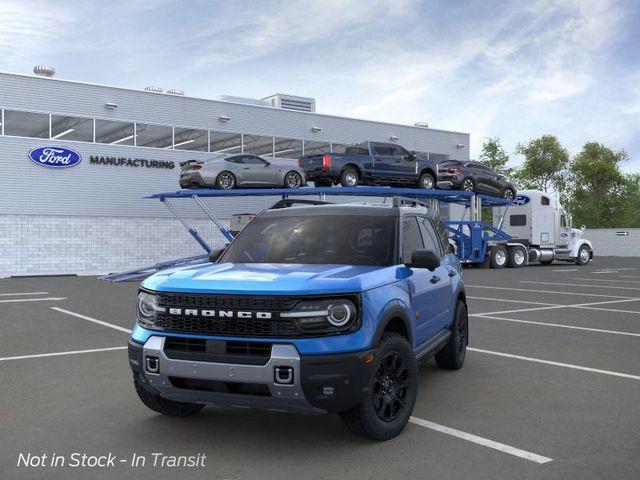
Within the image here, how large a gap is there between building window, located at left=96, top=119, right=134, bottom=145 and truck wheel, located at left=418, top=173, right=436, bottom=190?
1255 cm

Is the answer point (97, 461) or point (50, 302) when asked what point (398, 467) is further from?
point (50, 302)

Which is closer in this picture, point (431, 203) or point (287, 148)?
point (431, 203)

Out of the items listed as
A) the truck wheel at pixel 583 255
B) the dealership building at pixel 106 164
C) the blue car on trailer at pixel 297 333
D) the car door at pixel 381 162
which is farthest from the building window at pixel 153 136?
the blue car on trailer at pixel 297 333

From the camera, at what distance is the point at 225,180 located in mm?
24719

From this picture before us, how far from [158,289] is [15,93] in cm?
2444

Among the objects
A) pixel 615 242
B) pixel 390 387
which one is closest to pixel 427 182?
pixel 390 387

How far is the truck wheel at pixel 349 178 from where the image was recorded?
24.4 metres

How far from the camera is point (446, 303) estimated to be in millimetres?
6617

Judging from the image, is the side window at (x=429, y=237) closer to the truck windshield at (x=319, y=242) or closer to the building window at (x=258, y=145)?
the truck windshield at (x=319, y=242)

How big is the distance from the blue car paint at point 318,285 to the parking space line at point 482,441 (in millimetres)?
621

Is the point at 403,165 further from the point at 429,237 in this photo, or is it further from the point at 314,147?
the point at 429,237

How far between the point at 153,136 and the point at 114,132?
173 cm

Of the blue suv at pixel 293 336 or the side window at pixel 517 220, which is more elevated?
the side window at pixel 517 220

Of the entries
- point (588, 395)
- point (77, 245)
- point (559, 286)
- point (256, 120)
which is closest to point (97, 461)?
point (588, 395)
